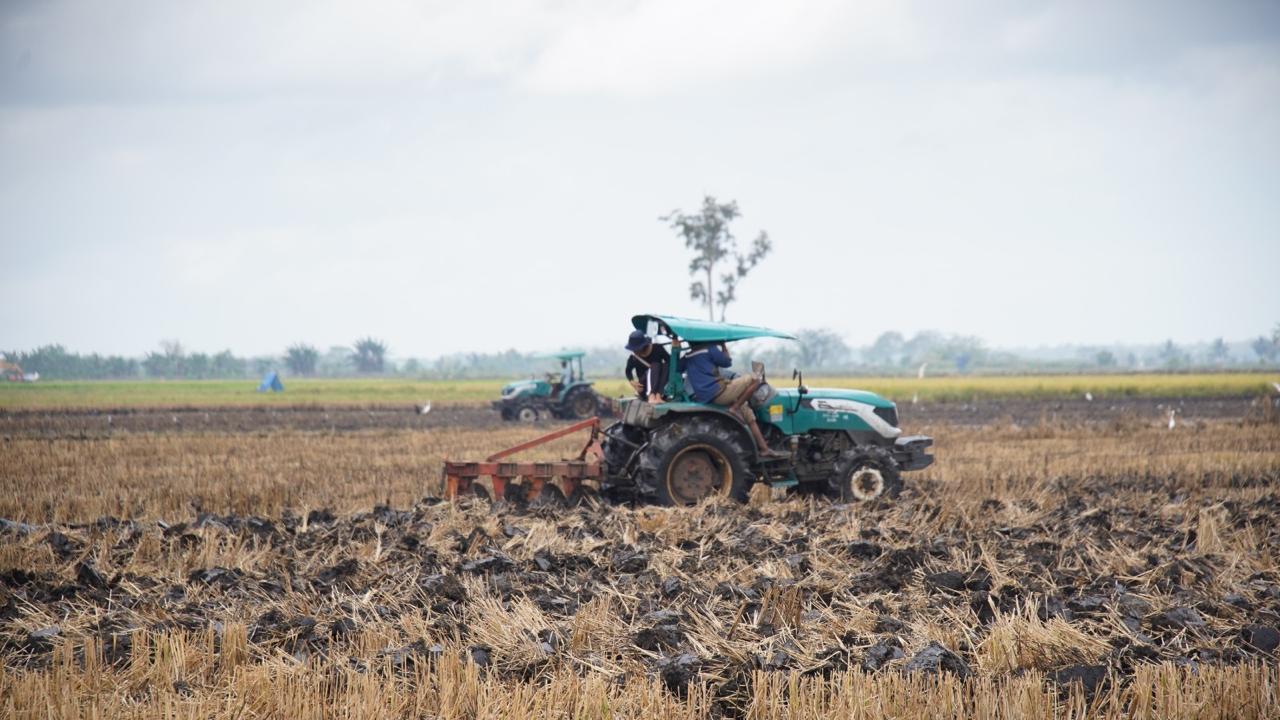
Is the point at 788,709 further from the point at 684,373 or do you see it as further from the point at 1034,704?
the point at 684,373

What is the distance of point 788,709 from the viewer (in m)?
4.58

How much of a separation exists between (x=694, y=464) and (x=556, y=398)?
18.3 m

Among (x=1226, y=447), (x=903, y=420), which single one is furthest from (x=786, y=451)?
(x=903, y=420)

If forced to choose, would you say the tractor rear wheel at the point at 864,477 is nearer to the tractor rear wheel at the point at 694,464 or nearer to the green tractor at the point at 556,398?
the tractor rear wheel at the point at 694,464

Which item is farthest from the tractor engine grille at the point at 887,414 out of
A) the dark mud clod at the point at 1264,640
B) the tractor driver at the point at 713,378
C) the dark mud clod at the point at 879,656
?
the dark mud clod at the point at 879,656

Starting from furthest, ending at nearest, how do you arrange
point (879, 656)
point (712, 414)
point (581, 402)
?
point (581, 402)
point (712, 414)
point (879, 656)

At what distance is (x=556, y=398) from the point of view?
2873 cm

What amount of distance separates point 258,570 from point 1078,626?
206 inches

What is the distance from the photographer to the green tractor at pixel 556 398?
28312 mm

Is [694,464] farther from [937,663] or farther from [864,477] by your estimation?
[937,663]

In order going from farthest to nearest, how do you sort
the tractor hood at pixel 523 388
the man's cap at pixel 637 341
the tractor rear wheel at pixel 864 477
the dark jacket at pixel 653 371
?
the tractor hood at pixel 523 388 → the tractor rear wheel at pixel 864 477 → the dark jacket at pixel 653 371 → the man's cap at pixel 637 341

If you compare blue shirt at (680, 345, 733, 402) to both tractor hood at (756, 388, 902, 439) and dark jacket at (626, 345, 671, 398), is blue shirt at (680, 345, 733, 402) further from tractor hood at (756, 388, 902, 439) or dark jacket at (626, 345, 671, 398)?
tractor hood at (756, 388, 902, 439)

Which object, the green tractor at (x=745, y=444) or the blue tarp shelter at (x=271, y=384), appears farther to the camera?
the blue tarp shelter at (x=271, y=384)

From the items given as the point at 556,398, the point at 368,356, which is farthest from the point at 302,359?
the point at 556,398
